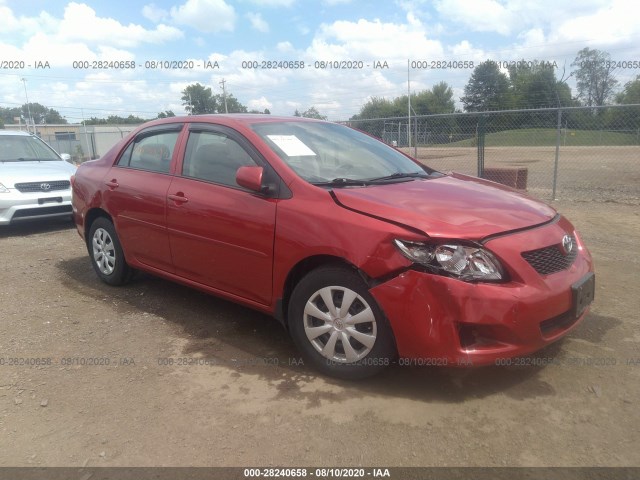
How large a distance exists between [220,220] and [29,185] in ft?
17.7

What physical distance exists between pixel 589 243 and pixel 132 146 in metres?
5.39

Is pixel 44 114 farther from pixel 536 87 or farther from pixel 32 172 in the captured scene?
pixel 32 172

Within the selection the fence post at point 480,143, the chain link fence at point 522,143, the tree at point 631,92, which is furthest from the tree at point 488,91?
the fence post at point 480,143

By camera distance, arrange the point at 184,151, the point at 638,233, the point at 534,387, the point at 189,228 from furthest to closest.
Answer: the point at 638,233 → the point at 184,151 → the point at 189,228 → the point at 534,387

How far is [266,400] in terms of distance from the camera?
9.62 feet

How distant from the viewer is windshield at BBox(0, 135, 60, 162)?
8.41m

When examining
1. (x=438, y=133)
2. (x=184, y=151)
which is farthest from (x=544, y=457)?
(x=438, y=133)

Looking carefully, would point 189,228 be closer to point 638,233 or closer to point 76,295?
point 76,295

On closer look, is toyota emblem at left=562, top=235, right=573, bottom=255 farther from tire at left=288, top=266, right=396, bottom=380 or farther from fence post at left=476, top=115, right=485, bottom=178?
fence post at left=476, top=115, right=485, bottom=178

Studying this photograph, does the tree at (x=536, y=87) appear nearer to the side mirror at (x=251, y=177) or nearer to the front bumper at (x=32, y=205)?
the front bumper at (x=32, y=205)

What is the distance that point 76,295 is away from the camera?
479cm

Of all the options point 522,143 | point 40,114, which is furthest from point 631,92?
point 40,114

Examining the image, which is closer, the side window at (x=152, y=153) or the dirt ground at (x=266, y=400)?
the dirt ground at (x=266, y=400)

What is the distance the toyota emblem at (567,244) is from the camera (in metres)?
3.02
